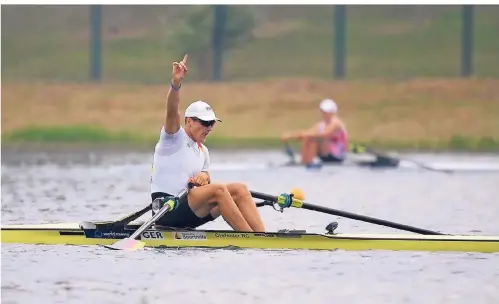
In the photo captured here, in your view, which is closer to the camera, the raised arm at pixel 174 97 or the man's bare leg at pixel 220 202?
the raised arm at pixel 174 97

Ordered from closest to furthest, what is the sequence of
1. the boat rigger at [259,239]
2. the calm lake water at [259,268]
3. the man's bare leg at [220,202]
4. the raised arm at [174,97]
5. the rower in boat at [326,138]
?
the calm lake water at [259,268], the raised arm at [174,97], the boat rigger at [259,239], the man's bare leg at [220,202], the rower in boat at [326,138]

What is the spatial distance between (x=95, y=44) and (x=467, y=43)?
13517mm

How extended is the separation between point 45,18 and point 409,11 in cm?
1400

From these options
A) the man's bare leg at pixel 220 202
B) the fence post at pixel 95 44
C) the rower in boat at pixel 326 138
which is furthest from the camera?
the fence post at pixel 95 44

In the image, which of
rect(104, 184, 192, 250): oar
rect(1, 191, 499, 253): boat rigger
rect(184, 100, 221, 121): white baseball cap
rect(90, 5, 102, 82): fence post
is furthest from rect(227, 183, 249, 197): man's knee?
rect(90, 5, 102, 82): fence post

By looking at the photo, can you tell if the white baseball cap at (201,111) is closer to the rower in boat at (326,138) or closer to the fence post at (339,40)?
the rower in boat at (326,138)

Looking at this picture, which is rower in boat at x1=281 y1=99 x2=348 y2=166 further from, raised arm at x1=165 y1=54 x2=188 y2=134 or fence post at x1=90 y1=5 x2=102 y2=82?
fence post at x1=90 y1=5 x2=102 y2=82

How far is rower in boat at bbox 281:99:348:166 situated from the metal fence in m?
21.3

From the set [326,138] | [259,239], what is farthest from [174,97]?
[326,138]

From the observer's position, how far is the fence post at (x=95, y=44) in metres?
48.9

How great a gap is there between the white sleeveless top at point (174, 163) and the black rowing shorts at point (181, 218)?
0.11 meters

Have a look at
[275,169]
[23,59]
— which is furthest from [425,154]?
[23,59]

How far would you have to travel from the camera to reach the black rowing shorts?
13.2 metres

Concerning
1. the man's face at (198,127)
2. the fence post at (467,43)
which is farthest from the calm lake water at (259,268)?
the fence post at (467,43)
